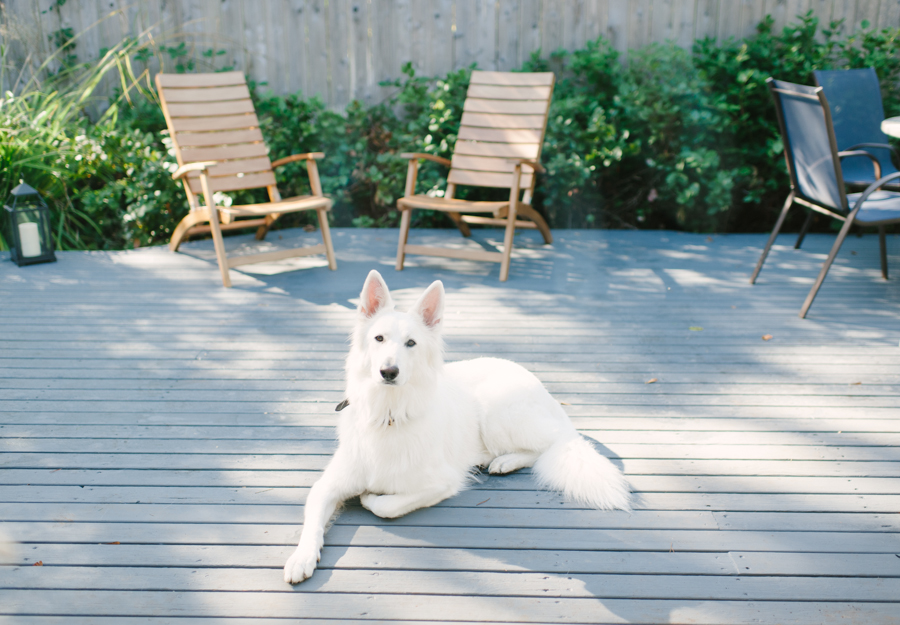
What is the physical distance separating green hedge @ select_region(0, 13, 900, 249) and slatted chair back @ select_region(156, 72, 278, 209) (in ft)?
1.61

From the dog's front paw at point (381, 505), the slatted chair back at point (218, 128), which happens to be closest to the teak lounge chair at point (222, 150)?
the slatted chair back at point (218, 128)

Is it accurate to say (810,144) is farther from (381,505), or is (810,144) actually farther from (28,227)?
(28,227)

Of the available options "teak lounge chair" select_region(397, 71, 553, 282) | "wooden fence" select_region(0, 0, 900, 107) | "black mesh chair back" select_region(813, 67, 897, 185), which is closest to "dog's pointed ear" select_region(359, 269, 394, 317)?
"teak lounge chair" select_region(397, 71, 553, 282)

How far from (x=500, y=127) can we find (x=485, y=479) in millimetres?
3475

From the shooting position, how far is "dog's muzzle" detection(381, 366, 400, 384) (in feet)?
6.31

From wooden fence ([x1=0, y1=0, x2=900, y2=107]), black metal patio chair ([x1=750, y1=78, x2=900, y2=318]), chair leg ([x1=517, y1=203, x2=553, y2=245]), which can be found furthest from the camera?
wooden fence ([x1=0, y1=0, x2=900, y2=107])

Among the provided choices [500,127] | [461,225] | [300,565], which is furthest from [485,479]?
[500,127]

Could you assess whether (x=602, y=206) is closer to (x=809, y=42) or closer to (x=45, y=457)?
(x=809, y=42)

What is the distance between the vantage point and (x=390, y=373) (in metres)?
1.93

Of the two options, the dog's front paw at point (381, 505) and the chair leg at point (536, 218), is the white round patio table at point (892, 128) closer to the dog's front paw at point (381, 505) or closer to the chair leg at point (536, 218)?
the chair leg at point (536, 218)

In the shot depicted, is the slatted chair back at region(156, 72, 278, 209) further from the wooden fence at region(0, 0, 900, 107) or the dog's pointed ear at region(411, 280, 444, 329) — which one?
the dog's pointed ear at region(411, 280, 444, 329)

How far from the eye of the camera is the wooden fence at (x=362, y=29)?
19.4 ft

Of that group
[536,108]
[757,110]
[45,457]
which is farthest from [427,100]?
[45,457]

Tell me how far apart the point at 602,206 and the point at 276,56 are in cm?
315
